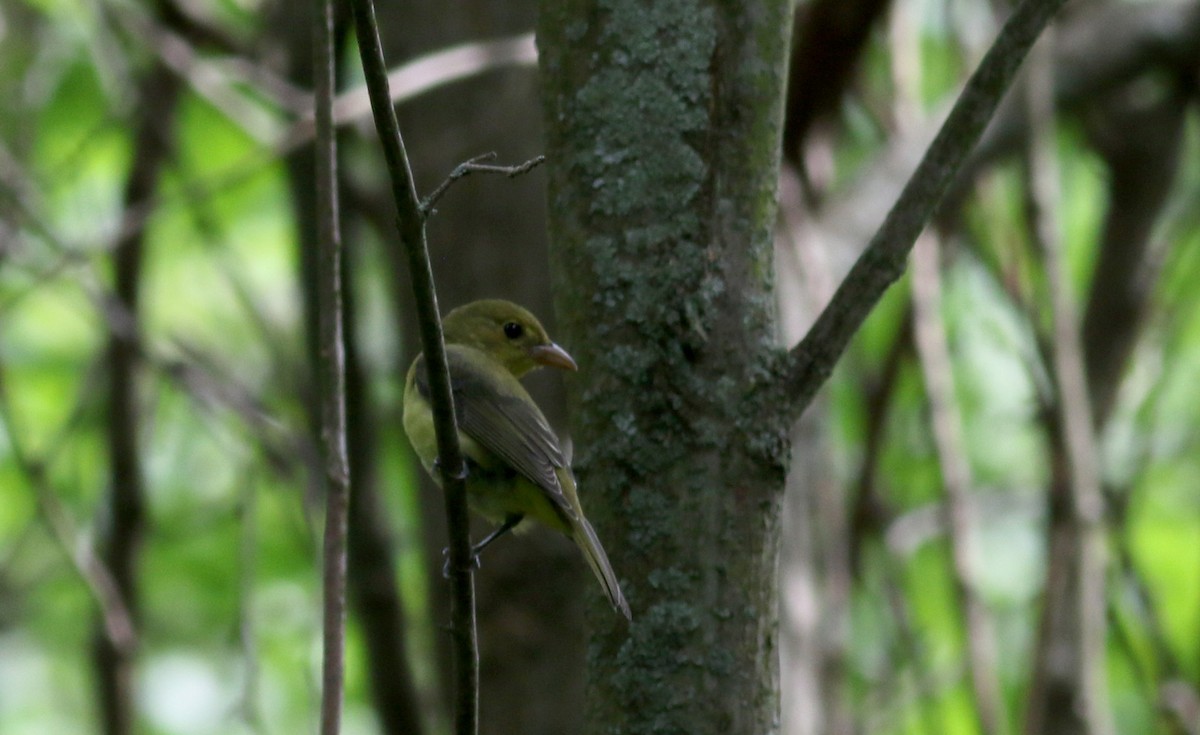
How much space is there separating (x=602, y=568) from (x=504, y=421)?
3.55 feet

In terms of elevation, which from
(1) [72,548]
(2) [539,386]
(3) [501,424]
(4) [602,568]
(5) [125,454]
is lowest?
(4) [602,568]

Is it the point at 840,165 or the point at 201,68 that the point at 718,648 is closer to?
the point at 201,68

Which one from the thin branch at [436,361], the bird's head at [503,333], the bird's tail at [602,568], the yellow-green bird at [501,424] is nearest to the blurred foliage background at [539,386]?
the yellow-green bird at [501,424]

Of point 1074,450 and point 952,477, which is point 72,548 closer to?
point 952,477

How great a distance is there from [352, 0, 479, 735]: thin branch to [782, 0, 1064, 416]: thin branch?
0.63 meters

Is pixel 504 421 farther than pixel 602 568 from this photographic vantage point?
Yes

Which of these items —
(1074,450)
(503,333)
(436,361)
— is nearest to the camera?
(436,361)

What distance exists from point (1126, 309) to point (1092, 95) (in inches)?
33.8

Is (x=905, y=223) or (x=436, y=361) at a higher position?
(x=905, y=223)

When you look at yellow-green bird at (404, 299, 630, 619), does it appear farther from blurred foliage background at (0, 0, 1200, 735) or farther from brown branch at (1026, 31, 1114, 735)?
brown branch at (1026, 31, 1114, 735)

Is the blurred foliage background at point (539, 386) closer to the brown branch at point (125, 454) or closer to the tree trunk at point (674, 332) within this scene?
the brown branch at point (125, 454)

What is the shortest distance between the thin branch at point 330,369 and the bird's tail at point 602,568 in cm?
41

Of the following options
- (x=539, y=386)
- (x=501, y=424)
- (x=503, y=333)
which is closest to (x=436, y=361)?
(x=501, y=424)

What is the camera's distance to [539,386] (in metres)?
5.01
